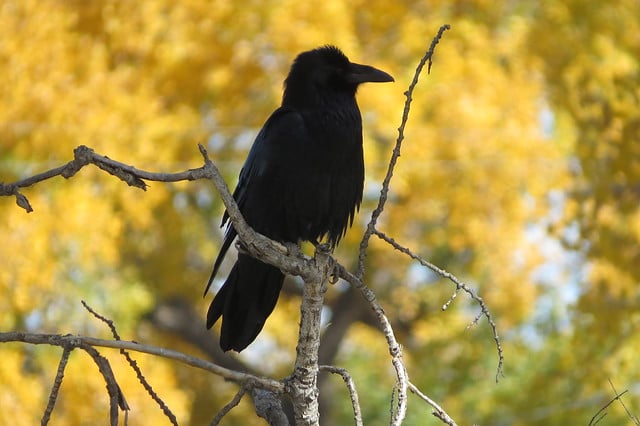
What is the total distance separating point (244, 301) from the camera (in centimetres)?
478

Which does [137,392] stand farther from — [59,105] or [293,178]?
[293,178]

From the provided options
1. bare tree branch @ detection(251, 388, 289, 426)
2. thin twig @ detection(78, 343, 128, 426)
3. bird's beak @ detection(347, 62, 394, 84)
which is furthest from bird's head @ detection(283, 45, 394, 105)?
thin twig @ detection(78, 343, 128, 426)

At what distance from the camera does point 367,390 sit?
14.9 meters

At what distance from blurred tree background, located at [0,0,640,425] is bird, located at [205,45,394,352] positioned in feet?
13.5

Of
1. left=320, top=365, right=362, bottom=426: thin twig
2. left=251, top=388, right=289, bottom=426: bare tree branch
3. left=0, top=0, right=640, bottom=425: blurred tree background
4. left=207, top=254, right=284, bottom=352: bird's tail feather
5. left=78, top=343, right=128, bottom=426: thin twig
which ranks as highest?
left=0, top=0, right=640, bottom=425: blurred tree background

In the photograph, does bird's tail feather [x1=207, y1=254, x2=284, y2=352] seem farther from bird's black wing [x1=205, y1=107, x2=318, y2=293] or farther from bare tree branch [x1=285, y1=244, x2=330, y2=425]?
bare tree branch [x1=285, y1=244, x2=330, y2=425]

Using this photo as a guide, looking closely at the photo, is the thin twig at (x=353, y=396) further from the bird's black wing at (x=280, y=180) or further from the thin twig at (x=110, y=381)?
the bird's black wing at (x=280, y=180)

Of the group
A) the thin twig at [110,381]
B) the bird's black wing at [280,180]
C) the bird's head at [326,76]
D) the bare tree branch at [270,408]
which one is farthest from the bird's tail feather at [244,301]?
the thin twig at [110,381]

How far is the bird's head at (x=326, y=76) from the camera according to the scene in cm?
512

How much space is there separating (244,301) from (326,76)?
4.16 ft

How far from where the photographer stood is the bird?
473 cm

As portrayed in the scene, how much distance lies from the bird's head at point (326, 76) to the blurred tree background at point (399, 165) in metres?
3.80

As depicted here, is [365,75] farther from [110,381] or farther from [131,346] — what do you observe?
[131,346]

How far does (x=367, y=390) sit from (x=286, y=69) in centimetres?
565
